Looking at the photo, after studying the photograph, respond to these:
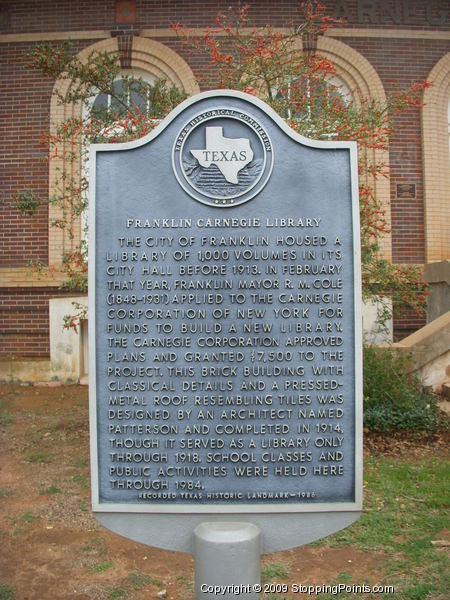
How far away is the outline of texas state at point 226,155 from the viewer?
113 inches

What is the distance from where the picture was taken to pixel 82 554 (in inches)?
158

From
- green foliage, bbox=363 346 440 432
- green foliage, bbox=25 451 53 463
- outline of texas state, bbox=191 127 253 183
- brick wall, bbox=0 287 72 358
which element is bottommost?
green foliage, bbox=25 451 53 463

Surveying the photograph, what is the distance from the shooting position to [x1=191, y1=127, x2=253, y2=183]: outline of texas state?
287cm

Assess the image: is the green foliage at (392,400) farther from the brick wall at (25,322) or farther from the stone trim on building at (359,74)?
the brick wall at (25,322)

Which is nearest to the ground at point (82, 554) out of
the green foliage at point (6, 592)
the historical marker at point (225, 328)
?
the green foliage at point (6, 592)

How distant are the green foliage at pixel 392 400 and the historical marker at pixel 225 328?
3.63 m

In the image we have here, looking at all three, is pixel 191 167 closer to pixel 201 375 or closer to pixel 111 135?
pixel 201 375

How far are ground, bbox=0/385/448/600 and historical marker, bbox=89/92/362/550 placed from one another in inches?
41.5

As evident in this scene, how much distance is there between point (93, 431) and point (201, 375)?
0.63 meters

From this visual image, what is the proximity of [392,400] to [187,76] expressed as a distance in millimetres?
6851

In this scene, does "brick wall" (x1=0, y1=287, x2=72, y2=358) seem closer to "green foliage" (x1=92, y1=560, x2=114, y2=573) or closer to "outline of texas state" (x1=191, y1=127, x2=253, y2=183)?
"green foliage" (x1=92, y1=560, x2=114, y2=573)

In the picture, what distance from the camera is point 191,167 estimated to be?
9.53ft

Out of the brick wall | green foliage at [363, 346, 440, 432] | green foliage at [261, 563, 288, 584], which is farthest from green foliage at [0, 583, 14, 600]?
the brick wall

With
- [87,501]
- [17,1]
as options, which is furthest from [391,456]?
[17,1]
